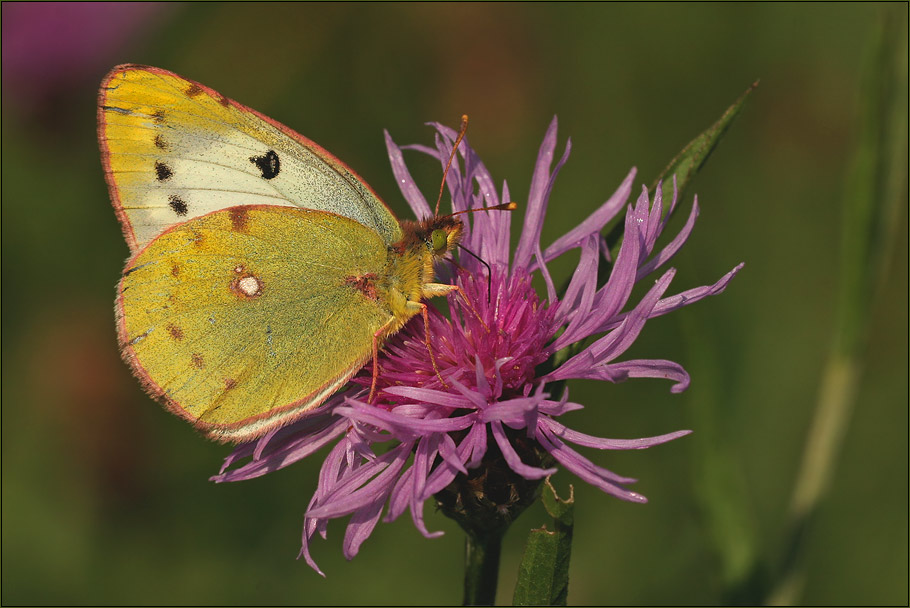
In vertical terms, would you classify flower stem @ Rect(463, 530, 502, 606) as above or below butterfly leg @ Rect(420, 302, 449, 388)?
below

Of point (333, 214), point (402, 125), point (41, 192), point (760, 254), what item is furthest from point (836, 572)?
point (41, 192)

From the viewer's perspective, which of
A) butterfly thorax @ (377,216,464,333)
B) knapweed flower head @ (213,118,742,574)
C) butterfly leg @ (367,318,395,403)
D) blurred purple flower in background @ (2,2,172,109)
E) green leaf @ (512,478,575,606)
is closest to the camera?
green leaf @ (512,478,575,606)

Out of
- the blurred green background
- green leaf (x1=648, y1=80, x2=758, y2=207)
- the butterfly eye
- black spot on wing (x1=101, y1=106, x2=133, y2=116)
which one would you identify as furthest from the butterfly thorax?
black spot on wing (x1=101, y1=106, x2=133, y2=116)

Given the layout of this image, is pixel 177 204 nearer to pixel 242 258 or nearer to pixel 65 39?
pixel 242 258

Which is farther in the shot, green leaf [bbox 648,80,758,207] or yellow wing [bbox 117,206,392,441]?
Result: yellow wing [bbox 117,206,392,441]

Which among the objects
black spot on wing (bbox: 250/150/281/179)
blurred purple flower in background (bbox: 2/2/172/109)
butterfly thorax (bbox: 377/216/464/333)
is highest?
blurred purple flower in background (bbox: 2/2/172/109)

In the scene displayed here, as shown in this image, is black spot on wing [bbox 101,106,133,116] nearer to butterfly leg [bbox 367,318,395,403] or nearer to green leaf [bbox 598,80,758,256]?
butterfly leg [bbox 367,318,395,403]

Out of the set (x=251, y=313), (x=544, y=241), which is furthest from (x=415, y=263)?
(x=544, y=241)

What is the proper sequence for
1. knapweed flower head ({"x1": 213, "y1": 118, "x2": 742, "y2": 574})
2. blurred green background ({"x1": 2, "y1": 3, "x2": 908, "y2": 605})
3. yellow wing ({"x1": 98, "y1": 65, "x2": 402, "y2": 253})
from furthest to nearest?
blurred green background ({"x1": 2, "y1": 3, "x2": 908, "y2": 605})
yellow wing ({"x1": 98, "y1": 65, "x2": 402, "y2": 253})
knapweed flower head ({"x1": 213, "y1": 118, "x2": 742, "y2": 574})

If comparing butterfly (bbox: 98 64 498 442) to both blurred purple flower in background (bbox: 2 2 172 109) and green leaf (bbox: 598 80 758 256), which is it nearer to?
green leaf (bbox: 598 80 758 256)
